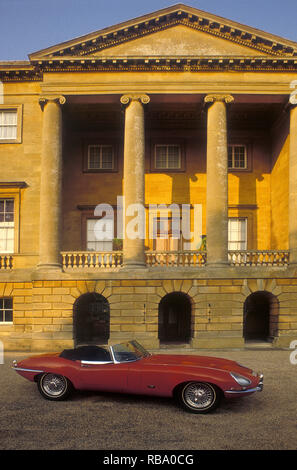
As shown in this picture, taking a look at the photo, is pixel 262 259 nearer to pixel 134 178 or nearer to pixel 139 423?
pixel 134 178

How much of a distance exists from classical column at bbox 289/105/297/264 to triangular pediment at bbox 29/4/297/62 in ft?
10.6

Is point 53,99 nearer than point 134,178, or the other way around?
point 134,178

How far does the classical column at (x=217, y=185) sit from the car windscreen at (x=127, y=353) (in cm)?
984

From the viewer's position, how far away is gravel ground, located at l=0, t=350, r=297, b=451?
20.1 feet

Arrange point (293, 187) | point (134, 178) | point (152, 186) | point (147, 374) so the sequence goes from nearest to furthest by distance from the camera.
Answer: point (147, 374) → point (134, 178) → point (293, 187) → point (152, 186)

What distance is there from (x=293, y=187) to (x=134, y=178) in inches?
291

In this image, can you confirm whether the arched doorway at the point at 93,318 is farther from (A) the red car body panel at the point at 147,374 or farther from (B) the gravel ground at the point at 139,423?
(A) the red car body panel at the point at 147,374

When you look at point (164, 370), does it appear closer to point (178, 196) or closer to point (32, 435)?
point (32, 435)

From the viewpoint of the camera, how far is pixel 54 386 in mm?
8547

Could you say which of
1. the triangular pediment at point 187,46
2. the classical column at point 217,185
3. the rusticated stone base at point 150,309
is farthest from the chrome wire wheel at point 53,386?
the triangular pediment at point 187,46

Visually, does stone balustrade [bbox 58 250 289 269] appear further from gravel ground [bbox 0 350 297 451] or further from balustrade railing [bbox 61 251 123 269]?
gravel ground [bbox 0 350 297 451]

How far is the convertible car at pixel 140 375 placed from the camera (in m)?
7.57

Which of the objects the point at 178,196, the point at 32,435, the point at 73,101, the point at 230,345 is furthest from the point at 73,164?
the point at 32,435

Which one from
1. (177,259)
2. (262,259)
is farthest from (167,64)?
(262,259)
